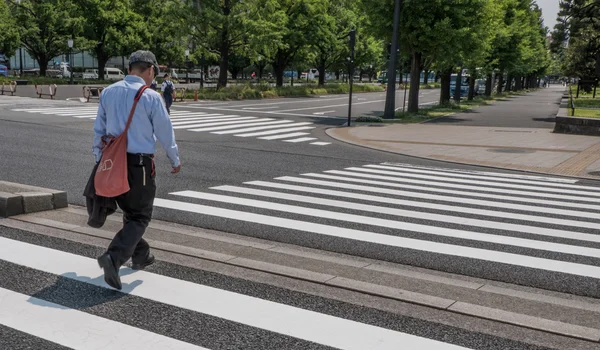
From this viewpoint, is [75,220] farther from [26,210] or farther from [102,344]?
[102,344]

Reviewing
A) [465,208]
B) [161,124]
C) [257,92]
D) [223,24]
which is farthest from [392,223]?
[257,92]

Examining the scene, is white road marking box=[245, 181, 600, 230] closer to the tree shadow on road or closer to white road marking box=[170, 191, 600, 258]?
white road marking box=[170, 191, 600, 258]

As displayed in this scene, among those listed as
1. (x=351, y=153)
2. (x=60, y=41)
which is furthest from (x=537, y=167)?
(x=60, y=41)

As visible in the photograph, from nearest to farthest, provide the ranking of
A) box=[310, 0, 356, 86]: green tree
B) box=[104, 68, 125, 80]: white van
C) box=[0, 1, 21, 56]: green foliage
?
box=[310, 0, 356, 86]: green tree
box=[0, 1, 21, 56]: green foliage
box=[104, 68, 125, 80]: white van

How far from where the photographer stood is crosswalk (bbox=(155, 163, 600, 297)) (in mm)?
5824

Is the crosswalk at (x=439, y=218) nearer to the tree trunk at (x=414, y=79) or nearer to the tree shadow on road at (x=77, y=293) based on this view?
the tree shadow on road at (x=77, y=293)

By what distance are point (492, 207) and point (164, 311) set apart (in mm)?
5823

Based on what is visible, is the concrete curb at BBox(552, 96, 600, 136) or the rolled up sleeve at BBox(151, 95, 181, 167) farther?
the concrete curb at BBox(552, 96, 600, 136)

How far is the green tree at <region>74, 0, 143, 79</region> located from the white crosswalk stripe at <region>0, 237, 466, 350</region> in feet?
179

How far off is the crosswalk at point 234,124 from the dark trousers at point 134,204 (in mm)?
12218

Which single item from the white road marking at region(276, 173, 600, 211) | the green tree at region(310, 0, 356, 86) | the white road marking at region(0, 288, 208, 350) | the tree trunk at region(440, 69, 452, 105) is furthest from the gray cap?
the green tree at region(310, 0, 356, 86)

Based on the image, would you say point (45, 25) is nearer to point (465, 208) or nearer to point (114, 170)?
point (465, 208)

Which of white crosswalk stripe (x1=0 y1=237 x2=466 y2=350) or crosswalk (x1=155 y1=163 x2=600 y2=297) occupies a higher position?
white crosswalk stripe (x1=0 y1=237 x2=466 y2=350)

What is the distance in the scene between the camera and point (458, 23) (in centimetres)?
2697
